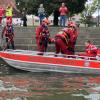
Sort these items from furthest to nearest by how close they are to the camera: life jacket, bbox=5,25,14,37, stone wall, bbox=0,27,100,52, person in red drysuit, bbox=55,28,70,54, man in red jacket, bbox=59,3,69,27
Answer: man in red jacket, bbox=59,3,69,27 < stone wall, bbox=0,27,100,52 < life jacket, bbox=5,25,14,37 < person in red drysuit, bbox=55,28,70,54

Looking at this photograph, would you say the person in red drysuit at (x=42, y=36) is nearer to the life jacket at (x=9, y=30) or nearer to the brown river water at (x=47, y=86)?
the brown river water at (x=47, y=86)

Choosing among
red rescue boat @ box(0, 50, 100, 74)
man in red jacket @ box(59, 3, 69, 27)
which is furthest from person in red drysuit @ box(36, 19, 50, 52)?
man in red jacket @ box(59, 3, 69, 27)

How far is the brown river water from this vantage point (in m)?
13.9

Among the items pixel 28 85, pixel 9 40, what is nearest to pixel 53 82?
pixel 28 85

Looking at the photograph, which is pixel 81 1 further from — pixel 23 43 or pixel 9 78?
pixel 9 78

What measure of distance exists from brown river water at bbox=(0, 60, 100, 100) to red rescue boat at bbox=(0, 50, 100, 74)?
0.80 ft

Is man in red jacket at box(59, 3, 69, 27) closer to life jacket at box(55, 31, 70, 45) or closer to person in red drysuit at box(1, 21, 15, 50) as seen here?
person in red drysuit at box(1, 21, 15, 50)

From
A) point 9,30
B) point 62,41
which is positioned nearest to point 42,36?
point 62,41

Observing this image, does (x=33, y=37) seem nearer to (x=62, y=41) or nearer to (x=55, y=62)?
(x=62, y=41)

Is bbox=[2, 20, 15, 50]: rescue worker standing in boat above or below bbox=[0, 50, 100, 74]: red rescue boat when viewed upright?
above

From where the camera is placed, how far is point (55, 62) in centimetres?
1916

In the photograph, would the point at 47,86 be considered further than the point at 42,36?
No

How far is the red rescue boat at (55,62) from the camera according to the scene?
19062mm

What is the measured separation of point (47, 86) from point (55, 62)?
3.40 metres
